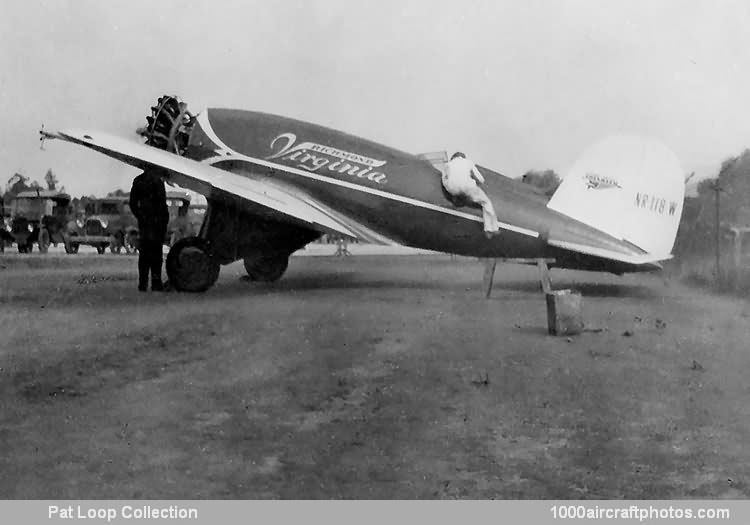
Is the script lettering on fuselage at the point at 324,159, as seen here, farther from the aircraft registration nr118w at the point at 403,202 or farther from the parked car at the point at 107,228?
the parked car at the point at 107,228

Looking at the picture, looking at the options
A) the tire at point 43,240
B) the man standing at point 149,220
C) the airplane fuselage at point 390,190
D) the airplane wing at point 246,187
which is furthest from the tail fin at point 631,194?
the tire at point 43,240

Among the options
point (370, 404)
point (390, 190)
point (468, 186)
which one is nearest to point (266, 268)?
point (390, 190)

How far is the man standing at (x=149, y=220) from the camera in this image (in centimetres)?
846

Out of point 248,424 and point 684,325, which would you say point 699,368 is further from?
point 248,424

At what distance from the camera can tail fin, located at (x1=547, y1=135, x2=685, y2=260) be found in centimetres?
830

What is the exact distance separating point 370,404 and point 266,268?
5968mm

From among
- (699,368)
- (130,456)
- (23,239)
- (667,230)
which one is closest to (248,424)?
(130,456)

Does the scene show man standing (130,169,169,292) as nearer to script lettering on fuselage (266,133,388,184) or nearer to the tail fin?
script lettering on fuselage (266,133,388,184)

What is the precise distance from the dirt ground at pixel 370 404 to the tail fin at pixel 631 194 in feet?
5.00

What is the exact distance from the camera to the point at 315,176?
8781mm

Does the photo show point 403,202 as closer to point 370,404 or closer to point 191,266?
point 191,266

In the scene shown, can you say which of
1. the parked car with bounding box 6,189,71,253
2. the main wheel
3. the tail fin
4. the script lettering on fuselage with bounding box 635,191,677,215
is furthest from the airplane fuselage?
the parked car with bounding box 6,189,71,253

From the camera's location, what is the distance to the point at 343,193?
8.67 meters

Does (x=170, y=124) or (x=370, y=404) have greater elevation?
(x=170, y=124)
